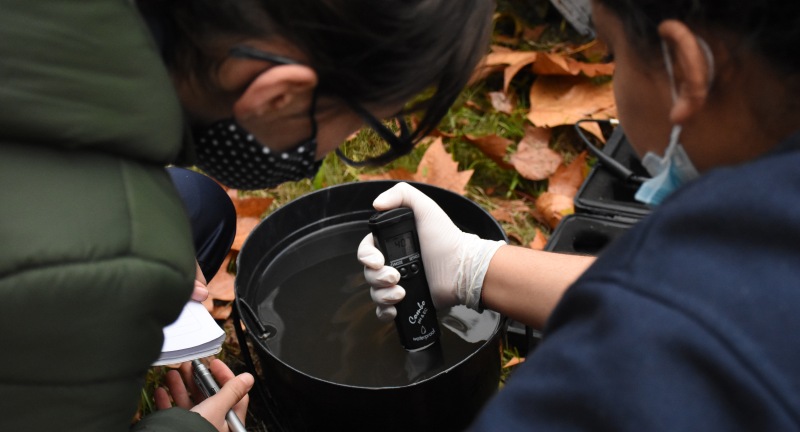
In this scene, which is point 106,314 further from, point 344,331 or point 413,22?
point 344,331

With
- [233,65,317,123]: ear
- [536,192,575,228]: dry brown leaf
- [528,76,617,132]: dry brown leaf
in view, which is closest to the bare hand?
[233,65,317,123]: ear

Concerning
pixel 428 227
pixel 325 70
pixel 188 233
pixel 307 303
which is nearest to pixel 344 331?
pixel 307 303

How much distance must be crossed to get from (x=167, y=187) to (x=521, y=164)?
123 centimetres

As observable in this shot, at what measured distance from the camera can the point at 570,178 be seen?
73.3 inches

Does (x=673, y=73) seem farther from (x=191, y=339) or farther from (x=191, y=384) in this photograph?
(x=191, y=384)

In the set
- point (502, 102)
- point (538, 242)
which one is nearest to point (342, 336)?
point (538, 242)

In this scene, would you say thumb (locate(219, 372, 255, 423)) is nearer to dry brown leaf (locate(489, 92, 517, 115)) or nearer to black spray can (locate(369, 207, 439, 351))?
black spray can (locate(369, 207, 439, 351))

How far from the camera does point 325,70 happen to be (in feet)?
2.54

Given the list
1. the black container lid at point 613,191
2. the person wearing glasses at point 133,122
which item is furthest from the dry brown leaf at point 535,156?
the person wearing glasses at point 133,122

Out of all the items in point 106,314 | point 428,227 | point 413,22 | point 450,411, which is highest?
point 413,22

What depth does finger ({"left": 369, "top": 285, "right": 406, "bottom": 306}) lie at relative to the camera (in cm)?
121

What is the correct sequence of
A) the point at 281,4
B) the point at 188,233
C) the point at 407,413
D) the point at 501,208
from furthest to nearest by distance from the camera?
the point at 501,208 < the point at 407,413 < the point at 188,233 < the point at 281,4

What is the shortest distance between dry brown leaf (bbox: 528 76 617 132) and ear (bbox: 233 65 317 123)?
4.13ft

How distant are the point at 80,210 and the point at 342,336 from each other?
64cm
